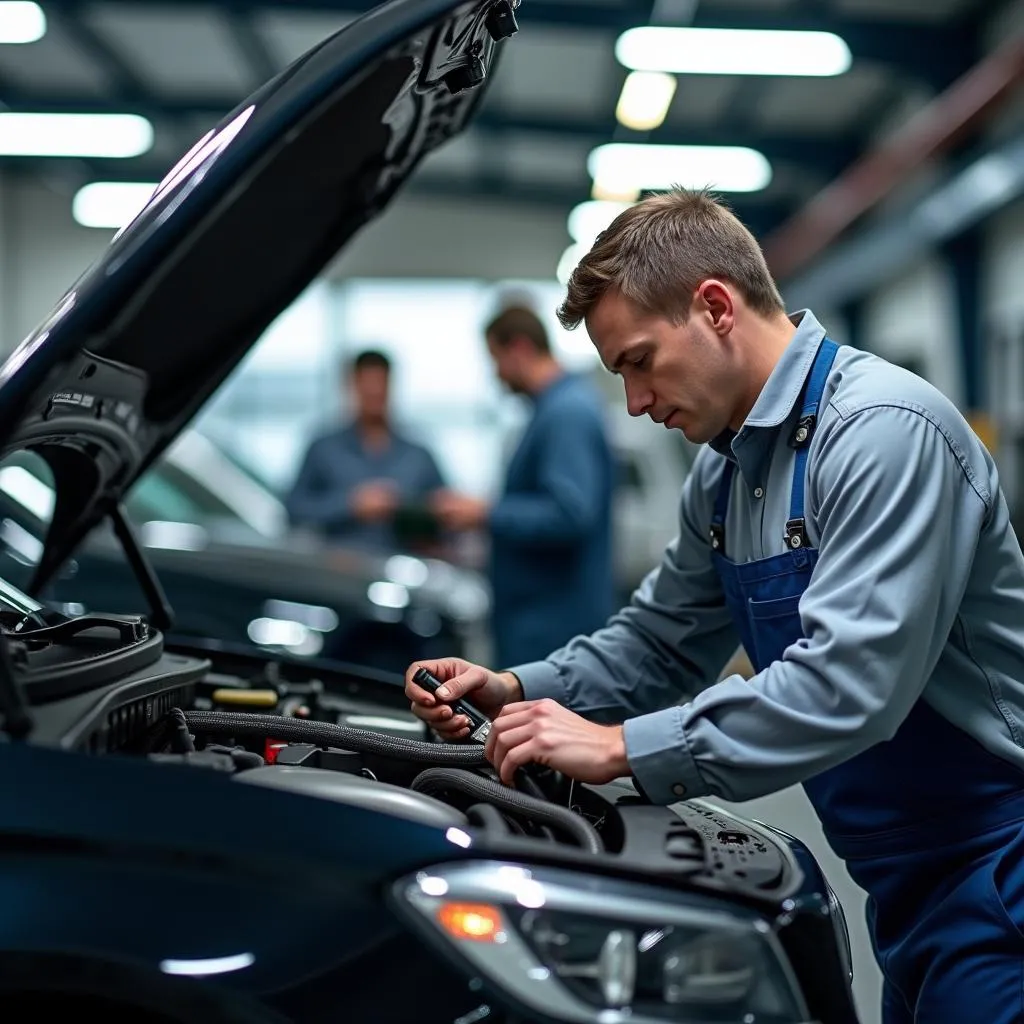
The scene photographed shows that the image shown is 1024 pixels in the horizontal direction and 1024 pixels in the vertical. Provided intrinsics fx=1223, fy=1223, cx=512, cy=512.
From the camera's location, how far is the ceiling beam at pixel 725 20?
23.9 ft

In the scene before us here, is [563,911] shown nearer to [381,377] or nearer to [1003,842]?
[1003,842]

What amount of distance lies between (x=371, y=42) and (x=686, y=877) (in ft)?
3.07

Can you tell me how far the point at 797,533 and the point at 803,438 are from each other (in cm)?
12

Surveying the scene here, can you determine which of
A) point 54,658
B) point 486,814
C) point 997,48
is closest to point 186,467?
point 54,658

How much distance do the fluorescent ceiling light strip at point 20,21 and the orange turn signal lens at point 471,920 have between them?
7.81 m

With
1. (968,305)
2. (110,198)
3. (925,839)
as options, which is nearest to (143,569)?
(925,839)

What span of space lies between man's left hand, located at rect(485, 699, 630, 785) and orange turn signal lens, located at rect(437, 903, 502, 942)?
10.6 inches

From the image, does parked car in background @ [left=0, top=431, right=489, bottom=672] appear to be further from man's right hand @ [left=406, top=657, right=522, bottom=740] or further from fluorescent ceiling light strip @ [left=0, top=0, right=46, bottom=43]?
fluorescent ceiling light strip @ [left=0, top=0, right=46, bottom=43]

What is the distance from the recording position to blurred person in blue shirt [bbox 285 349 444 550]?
15.7 ft

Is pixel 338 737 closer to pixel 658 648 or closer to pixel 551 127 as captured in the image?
pixel 658 648

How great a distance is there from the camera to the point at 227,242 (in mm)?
1862

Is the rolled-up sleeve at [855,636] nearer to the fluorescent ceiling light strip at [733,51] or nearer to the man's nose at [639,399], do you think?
the man's nose at [639,399]

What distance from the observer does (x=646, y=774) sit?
1369 mm

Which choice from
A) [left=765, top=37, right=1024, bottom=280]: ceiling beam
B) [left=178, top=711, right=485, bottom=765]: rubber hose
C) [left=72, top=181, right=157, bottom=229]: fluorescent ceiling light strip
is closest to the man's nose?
[left=178, top=711, right=485, bottom=765]: rubber hose
